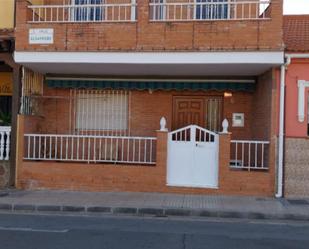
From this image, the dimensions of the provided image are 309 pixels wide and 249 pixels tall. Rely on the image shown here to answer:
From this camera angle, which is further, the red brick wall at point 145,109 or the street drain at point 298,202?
the red brick wall at point 145,109

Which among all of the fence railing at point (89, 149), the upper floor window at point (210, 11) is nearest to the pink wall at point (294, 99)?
the upper floor window at point (210, 11)

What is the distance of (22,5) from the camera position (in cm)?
1333

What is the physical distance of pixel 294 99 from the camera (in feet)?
41.8

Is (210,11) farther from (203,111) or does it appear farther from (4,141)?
(4,141)

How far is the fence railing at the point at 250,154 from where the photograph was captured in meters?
12.9

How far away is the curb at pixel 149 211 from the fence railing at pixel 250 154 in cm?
239

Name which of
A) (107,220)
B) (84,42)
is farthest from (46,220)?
(84,42)

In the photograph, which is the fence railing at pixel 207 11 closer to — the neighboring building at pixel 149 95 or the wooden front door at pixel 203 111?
the neighboring building at pixel 149 95

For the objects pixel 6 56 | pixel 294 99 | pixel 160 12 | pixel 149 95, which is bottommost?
pixel 294 99

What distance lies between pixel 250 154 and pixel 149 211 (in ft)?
13.0

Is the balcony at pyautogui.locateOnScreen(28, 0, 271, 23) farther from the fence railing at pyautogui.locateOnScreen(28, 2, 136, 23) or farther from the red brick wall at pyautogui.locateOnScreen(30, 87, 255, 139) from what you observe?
the red brick wall at pyautogui.locateOnScreen(30, 87, 255, 139)

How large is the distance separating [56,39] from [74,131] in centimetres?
342

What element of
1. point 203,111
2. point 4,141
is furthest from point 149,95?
point 4,141

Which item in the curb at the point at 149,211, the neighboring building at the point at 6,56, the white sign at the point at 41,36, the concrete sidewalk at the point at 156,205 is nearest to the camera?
the curb at the point at 149,211
